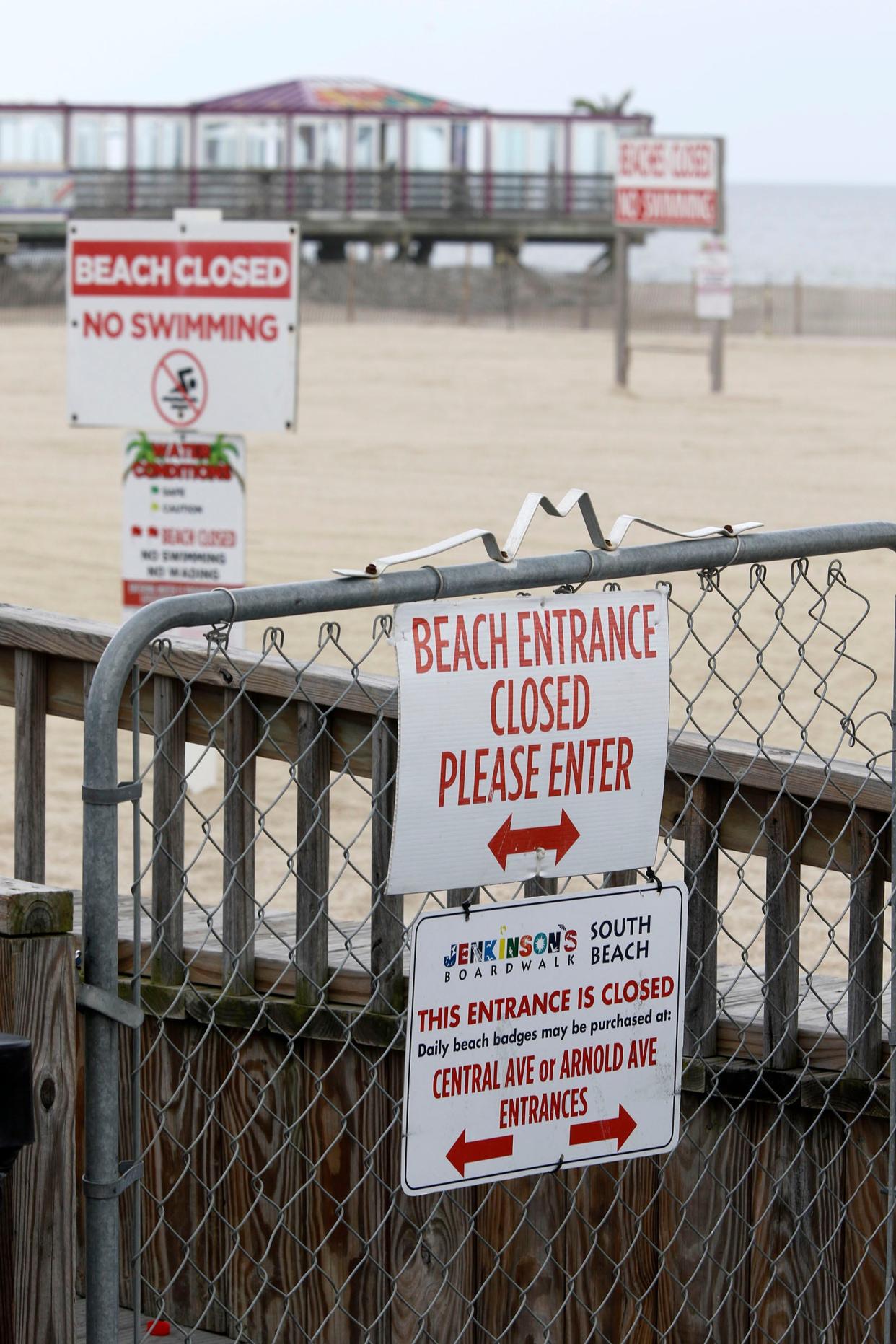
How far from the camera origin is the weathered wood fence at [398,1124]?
2822 mm

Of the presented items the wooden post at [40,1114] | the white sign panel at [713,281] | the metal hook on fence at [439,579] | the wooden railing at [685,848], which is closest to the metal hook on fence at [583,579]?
the metal hook on fence at [439,579]

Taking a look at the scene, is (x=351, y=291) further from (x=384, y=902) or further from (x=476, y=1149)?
(x=476, y=1149)

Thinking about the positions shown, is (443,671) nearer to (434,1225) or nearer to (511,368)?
(434,1225)

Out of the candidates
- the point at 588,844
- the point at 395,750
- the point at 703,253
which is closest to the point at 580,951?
the point at 588,844

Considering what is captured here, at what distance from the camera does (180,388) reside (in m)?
6.23

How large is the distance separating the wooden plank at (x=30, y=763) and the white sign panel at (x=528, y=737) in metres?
1.06

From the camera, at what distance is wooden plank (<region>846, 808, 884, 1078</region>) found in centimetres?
282

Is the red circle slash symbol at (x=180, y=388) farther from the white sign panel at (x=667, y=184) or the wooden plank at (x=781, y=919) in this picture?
the white sign panel at (x=667, y=184)

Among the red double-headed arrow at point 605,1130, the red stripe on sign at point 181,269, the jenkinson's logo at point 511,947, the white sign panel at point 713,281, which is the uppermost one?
the white sign panel at point 713,281

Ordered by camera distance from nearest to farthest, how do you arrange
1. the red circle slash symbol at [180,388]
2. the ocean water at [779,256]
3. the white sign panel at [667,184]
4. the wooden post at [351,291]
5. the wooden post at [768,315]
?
the red circle slash symbol at [180,388] < the white sign panel at [667,184] < the wooden post at [351,291] < the wooden post at [768,315] < the ocean water at [779,256]

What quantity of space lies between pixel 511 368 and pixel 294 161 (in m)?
19.4

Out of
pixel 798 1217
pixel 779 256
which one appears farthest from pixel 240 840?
pixel 779 256

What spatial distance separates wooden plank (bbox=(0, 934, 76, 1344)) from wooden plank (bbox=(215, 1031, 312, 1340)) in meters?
0.85

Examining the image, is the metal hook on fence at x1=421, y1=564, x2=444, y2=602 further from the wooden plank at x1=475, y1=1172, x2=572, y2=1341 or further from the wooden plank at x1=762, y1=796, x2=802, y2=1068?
the wooden plank at x1=475, y1=1172, x2=572, y2=1341
